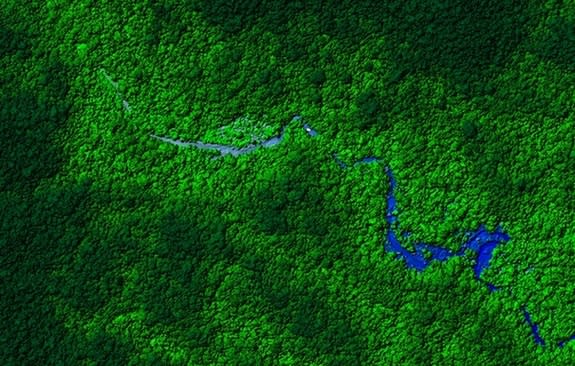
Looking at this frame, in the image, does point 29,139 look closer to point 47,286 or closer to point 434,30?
point 47,286

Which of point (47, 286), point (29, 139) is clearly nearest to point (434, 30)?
point (29, 139)

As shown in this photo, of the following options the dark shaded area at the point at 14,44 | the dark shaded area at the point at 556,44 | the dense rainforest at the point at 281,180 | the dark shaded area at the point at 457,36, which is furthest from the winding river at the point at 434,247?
the dark shaded area at the point at 14,44

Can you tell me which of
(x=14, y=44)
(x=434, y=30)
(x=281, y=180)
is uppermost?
(x=14, y=44)

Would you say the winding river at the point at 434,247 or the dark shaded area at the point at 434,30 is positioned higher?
the dark shaded area at the point at 434,30

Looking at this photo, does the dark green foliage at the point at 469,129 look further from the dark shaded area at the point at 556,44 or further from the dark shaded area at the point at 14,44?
the dark shaded area at the point at 14,44

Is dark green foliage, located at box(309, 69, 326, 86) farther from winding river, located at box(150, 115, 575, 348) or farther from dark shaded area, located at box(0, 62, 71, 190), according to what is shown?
dark shaded area, located at box(0, 62, 71, 190)

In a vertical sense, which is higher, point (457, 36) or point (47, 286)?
point (457, 36)

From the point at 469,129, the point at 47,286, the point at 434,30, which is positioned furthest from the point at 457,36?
the point at 47,286

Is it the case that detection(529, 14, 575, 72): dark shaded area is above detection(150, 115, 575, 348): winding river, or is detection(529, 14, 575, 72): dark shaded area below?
above

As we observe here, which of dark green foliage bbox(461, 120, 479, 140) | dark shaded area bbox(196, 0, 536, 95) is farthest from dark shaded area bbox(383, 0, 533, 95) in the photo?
dark green foliage bbox(461, 120, 479, 140)
